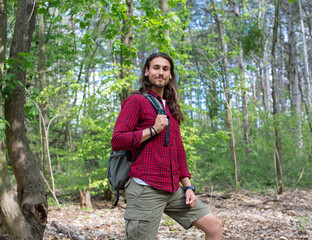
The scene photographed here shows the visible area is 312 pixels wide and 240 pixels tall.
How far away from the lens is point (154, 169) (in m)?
2.02

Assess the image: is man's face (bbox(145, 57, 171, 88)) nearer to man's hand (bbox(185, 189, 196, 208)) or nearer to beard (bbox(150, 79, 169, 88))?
beard (bbox(150, 79, 169, 88))

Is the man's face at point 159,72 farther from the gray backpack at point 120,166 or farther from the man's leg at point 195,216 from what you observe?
the man's leg at point 195,216

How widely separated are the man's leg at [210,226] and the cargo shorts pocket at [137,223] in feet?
1.43

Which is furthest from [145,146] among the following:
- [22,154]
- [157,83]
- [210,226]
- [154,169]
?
[22,154]

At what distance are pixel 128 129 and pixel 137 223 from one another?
62 centimetres

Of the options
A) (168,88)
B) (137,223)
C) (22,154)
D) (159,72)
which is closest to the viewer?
(137,223)

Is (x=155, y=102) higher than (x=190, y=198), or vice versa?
(x=155, y=102)

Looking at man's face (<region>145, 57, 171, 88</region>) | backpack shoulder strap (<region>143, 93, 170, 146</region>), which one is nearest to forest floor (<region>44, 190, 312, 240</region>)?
backpack shoulder strap (<region>143, 93, 170, 146</region>)

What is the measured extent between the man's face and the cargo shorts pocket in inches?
38.7

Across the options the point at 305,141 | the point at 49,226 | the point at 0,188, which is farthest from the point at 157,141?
the point at 305,141

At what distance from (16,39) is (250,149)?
391 inches

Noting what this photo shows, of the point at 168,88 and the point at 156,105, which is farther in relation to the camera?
the point at 168,88

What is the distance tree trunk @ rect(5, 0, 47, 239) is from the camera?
3344 millimetres

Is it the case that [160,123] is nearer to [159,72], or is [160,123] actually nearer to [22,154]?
[159,72]
